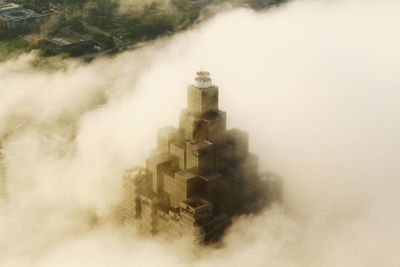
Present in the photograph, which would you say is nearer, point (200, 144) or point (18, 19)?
point (200, 144)

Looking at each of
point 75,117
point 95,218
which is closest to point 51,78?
point 75,117

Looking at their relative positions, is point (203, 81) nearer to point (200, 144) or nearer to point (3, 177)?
point (200, 144)

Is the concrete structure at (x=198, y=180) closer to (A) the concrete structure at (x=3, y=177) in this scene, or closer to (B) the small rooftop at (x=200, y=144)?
(B) the small rooftop at (x=200, y=144)

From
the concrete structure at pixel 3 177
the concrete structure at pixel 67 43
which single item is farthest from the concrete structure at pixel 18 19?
the concrete structure at pixel 3 177

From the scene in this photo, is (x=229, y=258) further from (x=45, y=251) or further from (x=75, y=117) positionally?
(x=75, y=117)

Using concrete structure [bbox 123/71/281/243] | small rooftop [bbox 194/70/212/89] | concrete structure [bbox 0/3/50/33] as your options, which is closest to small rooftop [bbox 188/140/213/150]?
concrete structure [bbox 123/71/281/243]

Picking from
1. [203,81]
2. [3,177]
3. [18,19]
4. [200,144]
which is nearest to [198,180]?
[200,144]

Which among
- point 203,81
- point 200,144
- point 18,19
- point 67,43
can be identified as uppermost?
point 203,81
